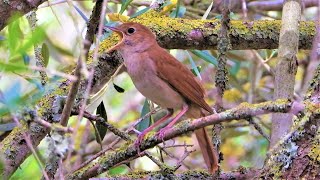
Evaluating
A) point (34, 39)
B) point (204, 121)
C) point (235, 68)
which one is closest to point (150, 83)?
point (204, 121)

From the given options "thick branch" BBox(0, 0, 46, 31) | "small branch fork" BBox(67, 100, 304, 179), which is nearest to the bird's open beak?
"thick branch" BBox(0, 0, 46, 31)

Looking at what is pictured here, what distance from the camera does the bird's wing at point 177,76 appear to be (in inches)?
148

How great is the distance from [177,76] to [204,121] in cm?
167

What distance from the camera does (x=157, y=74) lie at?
3.75 meters

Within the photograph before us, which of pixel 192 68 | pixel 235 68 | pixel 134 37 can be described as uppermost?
pixel 235 68

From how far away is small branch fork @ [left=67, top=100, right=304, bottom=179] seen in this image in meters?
2.05

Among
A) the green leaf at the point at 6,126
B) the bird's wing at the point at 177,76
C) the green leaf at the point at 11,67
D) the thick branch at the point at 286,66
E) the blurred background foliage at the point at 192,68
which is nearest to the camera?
the green leaf at the point at 11,67

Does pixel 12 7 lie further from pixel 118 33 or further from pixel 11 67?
pixel 11 67

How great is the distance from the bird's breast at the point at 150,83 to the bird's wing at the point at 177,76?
3 cm

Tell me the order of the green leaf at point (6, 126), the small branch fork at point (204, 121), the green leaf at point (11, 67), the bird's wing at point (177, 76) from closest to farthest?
the green leaf at point (11, 67) < the small branch fork at point (204, 121) < the green leaf at point (6, 126) < the bird's wing at point (177, 76)

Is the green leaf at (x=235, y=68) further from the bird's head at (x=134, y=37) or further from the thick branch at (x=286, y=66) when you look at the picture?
the thick branch at (x=286, y=66)

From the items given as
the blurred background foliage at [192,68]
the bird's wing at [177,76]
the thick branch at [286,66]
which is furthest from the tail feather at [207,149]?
the thick branch at [286,66]

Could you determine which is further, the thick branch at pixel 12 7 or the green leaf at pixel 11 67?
the thick branch at pixel 12 7

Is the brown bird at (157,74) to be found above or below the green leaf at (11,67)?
above
